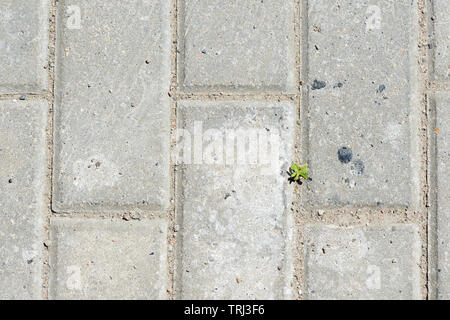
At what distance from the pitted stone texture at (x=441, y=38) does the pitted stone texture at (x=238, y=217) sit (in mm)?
729

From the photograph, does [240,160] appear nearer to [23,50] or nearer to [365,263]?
[365,263]

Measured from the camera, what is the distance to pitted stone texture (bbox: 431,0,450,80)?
2.01 meters

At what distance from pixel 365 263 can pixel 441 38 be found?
43.5 inches

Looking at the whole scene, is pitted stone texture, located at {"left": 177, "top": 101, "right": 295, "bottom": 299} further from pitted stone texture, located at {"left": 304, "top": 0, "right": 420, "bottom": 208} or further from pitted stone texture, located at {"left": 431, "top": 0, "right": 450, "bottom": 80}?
pitted stone texture, located at {"left": 431, "top": 0, "right": 450, "bottom": 80}

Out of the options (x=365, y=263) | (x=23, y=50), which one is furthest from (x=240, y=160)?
(x=23, y=50)

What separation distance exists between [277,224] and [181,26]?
3.39 feet

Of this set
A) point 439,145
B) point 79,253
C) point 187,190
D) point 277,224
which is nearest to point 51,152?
point 79,253

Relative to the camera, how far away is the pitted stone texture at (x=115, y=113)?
2.01m

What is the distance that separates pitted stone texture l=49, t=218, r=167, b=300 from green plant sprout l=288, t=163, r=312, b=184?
63 cm

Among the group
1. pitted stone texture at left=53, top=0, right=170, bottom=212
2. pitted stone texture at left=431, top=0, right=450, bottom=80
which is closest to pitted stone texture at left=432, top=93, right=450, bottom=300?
pitted stone texture at left=431, top=0, right=450, bottom=80

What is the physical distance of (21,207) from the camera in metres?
2.02

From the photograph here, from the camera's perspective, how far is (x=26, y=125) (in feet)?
6.68

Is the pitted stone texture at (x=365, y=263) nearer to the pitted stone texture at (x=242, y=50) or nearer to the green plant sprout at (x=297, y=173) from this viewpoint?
the green plant sprout at (x=297, y=173)

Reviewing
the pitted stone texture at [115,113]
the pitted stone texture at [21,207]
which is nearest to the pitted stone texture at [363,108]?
the pitted stone texture at [115,113]
